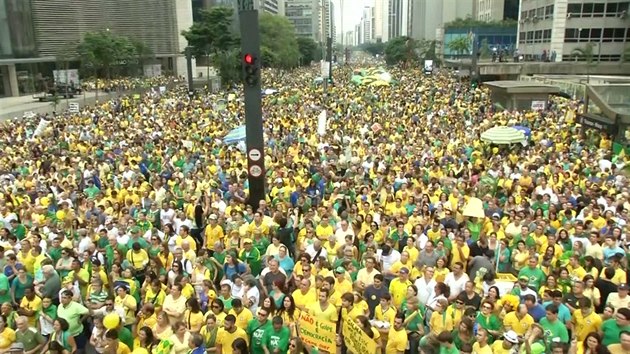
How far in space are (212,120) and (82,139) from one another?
6375 mm

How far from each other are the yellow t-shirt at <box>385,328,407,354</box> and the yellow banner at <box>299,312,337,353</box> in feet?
2.11

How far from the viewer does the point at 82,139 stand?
21656 millimetres

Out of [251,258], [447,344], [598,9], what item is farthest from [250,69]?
[598,9]

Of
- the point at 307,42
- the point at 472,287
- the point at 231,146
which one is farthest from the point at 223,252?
the point at 307,42

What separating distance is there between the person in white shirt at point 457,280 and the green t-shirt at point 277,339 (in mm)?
2502

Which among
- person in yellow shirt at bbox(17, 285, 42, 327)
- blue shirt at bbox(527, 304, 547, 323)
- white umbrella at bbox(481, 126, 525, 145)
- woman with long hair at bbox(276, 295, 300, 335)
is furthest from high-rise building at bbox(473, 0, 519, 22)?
person in yellow shirt at bbox(17, 285, 42, 327)

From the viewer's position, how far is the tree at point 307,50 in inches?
4759

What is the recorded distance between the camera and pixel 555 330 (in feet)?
22.1

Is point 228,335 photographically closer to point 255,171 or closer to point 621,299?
point 621,299

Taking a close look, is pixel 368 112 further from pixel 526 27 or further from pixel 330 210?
pixel 526 27

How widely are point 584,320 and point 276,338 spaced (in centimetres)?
364

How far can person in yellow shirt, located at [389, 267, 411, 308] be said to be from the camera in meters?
7.79

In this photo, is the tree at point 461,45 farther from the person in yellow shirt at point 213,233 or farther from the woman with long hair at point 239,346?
the woman with long hair at point 239,346

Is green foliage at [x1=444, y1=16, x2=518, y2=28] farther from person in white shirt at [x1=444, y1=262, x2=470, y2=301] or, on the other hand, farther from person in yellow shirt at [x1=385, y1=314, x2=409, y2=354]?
person in yellow shirt at [x1=385, y1=314, x2=409, y2=354]
